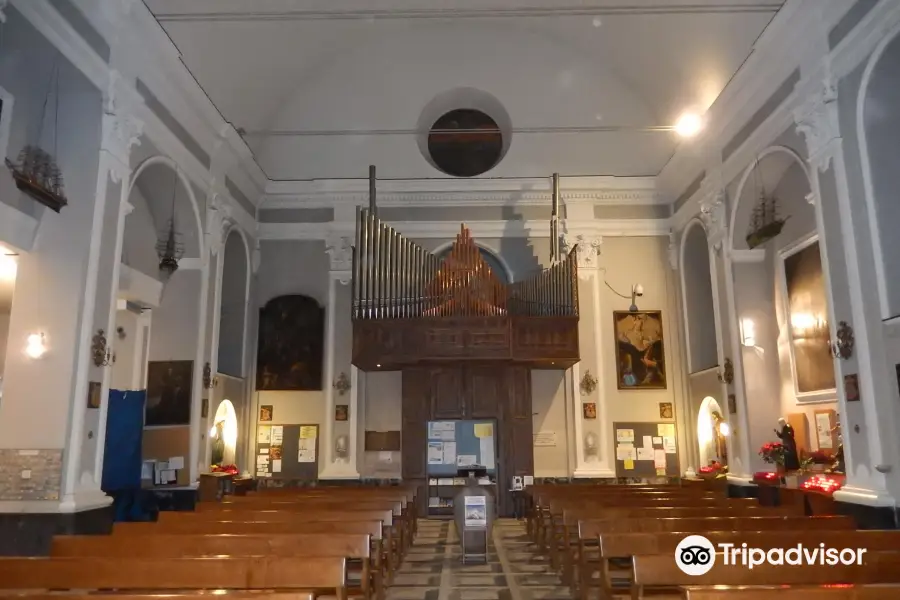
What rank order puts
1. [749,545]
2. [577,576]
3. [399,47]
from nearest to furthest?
[749,545], [577,576], [399,47]

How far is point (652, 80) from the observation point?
39.8 ft

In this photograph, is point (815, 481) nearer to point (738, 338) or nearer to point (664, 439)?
point (738, 338)

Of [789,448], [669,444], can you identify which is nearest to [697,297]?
[669,444]

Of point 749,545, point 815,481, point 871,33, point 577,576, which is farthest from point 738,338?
point 749,545

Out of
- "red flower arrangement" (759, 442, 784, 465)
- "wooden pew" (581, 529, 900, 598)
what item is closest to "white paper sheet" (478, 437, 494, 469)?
"red flower arrangement" (759, 442, 784, 465)

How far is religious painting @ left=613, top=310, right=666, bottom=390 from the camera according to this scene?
→ 42.0 feet

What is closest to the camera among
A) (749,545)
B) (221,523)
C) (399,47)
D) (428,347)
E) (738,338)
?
(749,545)

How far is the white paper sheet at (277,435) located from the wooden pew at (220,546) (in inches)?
308

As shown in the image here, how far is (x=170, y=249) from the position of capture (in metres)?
9.59

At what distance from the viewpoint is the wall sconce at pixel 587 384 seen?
1254 centimetres

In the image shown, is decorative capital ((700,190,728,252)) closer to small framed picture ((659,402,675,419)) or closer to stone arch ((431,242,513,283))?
small framed picture ((659,402,675,419))

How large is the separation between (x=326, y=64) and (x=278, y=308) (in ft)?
15.8

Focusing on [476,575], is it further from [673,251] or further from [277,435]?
[673,251]

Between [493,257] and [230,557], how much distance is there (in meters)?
9.83
